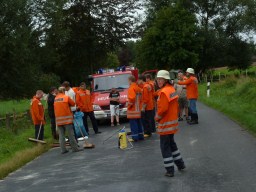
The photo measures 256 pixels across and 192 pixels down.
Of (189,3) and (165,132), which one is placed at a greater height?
(189,3)

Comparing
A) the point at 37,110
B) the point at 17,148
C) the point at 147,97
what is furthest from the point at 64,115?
the point at 17,148

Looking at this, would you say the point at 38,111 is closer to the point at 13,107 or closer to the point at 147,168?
the point at 147,168

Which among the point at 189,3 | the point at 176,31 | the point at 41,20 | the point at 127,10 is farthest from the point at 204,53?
the point at 41,20

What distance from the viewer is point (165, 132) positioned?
904 cm

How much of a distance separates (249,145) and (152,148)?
241 cm

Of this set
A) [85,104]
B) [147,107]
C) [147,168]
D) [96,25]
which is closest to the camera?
[147,168]

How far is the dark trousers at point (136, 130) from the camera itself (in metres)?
14.2

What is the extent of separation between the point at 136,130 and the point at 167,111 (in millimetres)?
5227

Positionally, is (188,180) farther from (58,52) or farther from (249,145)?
(58,52)

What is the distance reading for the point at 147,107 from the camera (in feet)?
49.4

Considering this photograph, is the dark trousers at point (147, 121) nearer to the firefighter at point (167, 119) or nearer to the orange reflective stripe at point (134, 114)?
the orange reflective stripe at point (134, 114)

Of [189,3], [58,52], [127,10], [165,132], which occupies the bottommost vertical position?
[165,132]

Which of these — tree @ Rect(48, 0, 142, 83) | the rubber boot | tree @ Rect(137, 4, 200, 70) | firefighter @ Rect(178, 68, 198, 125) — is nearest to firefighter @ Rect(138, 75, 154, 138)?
firefighter @ Rect(178, 68, 198, 125)

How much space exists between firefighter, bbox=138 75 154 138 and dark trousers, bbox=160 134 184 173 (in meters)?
5.68
